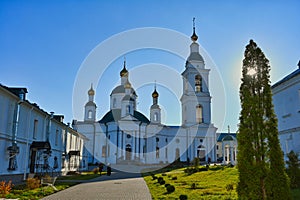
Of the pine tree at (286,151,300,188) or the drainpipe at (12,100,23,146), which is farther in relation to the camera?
the drainpipe at (12,100,23,146)

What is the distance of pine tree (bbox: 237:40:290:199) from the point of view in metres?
6.98

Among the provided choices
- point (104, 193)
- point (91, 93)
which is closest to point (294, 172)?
point (104, 193)

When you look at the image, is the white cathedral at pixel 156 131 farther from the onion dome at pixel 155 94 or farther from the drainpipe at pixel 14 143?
the drainpipe at pixel 14 143

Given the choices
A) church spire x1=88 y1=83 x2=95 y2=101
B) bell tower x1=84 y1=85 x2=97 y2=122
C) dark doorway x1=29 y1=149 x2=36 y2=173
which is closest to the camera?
dark doorway x1=29 y1=149 x2=36 y2=173

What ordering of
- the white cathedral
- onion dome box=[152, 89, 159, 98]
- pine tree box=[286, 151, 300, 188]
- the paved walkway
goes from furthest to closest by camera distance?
onion dome box=[152, 89, 159, 98], the white cathedral, the paved walkway, pine tree box=[286, 151, 300, 188]

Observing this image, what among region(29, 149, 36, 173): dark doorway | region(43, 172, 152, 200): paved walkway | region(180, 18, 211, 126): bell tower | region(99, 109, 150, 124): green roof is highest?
region(180, 18, 211, 126): bell tower

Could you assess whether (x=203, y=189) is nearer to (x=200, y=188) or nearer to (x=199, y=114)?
(x=200, y=188)

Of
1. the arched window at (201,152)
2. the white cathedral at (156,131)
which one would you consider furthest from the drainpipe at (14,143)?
the arched window at (201,152)

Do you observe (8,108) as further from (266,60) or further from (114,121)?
(114,121)

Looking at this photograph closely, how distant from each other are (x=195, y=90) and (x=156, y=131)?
9.22m

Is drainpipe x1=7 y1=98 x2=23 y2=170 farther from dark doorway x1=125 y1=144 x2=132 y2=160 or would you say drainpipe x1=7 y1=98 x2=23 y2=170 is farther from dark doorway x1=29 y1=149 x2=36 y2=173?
dark doorway x1=125 y1=144 x2=132 y2=160

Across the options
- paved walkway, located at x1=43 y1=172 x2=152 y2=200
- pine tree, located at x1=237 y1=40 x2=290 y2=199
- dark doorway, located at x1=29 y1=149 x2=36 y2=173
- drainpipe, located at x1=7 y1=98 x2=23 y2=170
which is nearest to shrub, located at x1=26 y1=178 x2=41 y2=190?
paved walkway, located at x1=43 y1=172 x2=152 y2=200

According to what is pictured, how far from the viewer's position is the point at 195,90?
4438cm

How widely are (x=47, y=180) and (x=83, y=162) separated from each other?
22.8m
